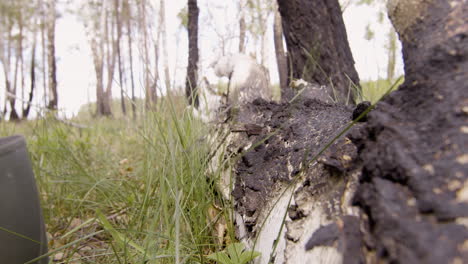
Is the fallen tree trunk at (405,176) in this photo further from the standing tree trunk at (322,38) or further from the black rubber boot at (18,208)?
the standing tree trunk at (322,38)

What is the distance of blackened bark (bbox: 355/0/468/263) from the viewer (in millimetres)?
400

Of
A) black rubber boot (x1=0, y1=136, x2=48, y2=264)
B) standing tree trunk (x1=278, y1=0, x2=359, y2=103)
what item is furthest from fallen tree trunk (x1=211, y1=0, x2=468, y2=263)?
standing tree trunk (x1=278, y1=0, x2=359, y2=103)

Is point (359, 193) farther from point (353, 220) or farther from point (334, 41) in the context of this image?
point (334, 41)

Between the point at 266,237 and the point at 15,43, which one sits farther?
the point at 15,43

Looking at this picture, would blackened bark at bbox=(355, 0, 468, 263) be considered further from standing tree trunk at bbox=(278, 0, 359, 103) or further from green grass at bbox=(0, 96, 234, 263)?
standing tree trunk at bbox=(278, 0, 359, 103)

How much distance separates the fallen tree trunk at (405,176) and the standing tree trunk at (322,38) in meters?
2.09

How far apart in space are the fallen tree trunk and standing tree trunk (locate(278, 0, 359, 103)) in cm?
209

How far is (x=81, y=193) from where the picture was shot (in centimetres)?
179

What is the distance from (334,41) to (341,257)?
8.59 ft

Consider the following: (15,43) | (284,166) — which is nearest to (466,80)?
(284,166)

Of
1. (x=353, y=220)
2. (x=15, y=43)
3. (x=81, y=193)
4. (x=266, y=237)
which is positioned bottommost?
(x=81, y=193)

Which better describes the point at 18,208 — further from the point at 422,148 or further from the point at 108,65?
the point at 108,65

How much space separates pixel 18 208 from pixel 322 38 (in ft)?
8.28

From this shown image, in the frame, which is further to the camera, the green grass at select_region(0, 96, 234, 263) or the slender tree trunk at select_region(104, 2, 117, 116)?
the slender tree trunk at select_region(104, 2, 117, 116)
